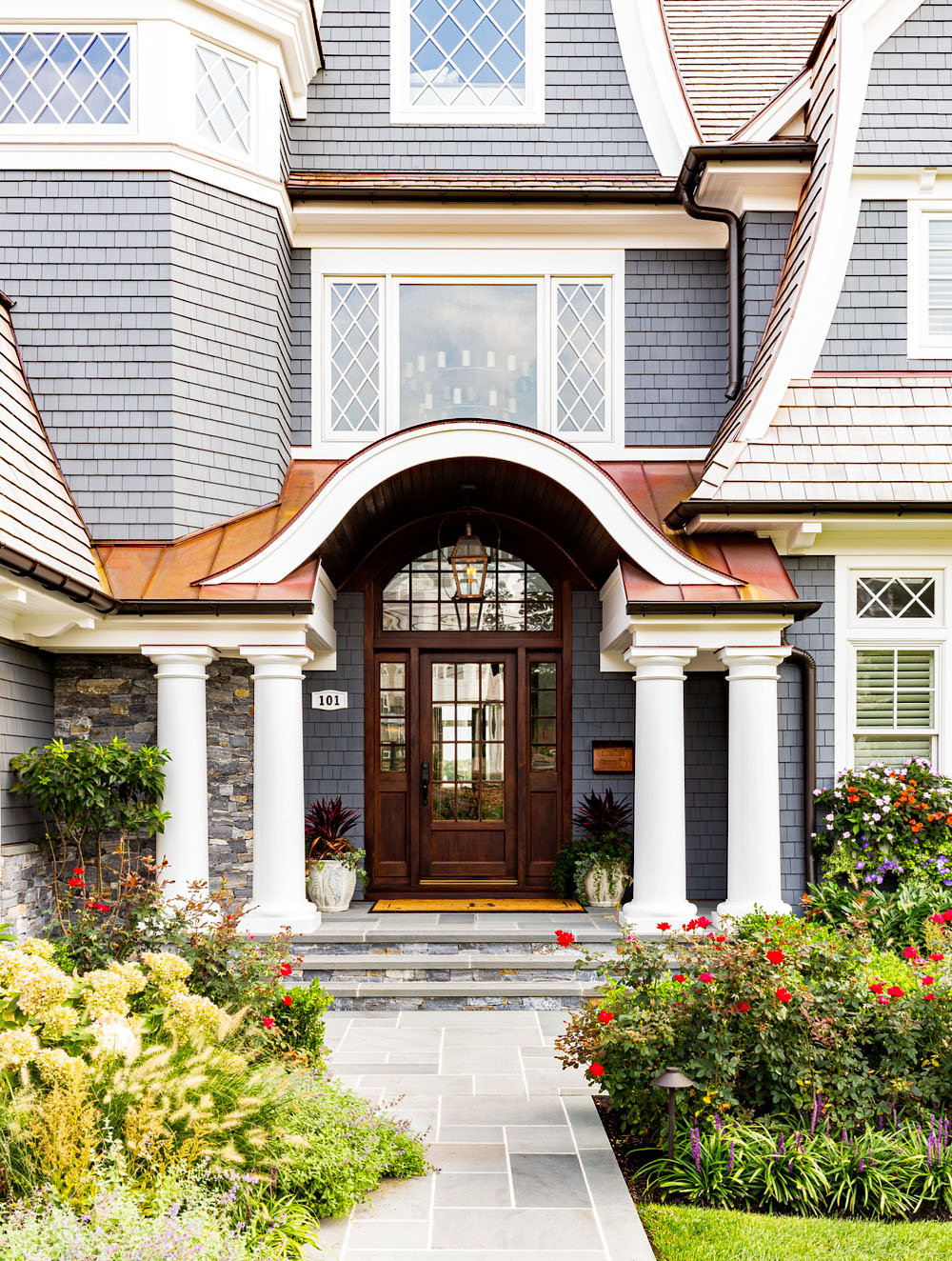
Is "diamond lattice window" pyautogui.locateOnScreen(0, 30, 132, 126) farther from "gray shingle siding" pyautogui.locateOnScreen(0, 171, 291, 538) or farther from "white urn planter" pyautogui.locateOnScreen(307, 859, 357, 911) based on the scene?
"white urn planter" pyautogui.locateOnScreen(307, 859, 357, 911)

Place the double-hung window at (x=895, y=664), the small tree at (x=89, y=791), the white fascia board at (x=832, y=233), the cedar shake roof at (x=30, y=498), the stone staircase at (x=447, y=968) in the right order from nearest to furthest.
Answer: the cedar shake roof at (x=30, y=498)
the small tree at (x=89, y=791)
the stone staircase at (x=447, y=968)
the white fascia board at (x=832, y=233)
the double-hung window at (x=895, y=664)

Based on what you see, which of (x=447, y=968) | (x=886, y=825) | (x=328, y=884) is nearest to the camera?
(x=447, y=968)

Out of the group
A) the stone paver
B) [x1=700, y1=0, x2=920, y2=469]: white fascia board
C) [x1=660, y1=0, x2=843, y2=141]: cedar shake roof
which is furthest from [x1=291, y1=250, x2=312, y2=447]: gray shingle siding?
the stone paver

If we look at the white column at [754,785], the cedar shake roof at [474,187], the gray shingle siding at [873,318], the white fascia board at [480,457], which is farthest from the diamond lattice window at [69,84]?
the white column at [754,785]

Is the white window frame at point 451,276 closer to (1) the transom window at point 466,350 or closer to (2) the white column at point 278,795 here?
(1) the transom window at point 466,350

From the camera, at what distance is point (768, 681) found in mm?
7777

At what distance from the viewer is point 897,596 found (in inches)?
336

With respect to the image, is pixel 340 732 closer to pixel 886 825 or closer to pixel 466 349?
pixel 466 349

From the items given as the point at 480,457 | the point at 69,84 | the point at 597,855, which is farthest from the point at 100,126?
the point at 597,855

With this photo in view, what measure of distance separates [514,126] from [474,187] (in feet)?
2.88

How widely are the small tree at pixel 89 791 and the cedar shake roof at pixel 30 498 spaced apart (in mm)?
1120

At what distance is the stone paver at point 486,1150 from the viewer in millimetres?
3955

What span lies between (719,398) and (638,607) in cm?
273

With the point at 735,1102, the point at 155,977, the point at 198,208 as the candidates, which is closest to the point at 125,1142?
the point at 155,977
